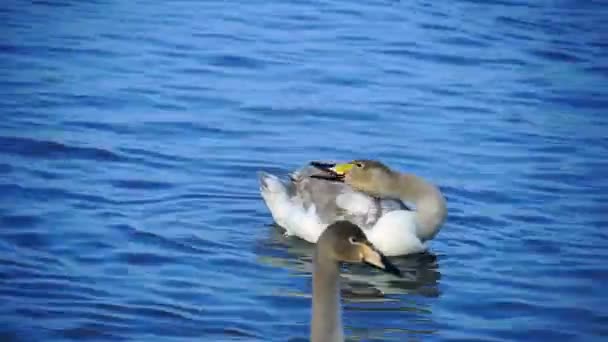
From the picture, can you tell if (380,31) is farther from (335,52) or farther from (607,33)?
(607,33)

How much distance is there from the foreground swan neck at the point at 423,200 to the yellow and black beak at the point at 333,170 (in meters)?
0.43

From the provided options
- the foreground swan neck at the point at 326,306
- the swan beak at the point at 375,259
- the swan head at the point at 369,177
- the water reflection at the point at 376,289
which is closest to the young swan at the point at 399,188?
the swan head at the point at 369,177

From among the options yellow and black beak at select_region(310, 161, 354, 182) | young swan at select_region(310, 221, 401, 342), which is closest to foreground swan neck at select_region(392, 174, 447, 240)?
yellow and black beak at select_region(310, 161, 354, 182)

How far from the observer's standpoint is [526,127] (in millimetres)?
17984

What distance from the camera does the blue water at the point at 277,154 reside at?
458 inches

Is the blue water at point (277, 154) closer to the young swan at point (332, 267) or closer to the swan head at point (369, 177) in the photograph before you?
the swan head at point (369, 177)

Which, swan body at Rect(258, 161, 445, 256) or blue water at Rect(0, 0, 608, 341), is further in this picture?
swan body at Rect(258, 161, 445, 256)

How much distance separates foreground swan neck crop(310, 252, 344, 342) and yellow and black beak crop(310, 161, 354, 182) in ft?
15.7

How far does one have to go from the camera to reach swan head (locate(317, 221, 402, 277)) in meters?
8.77

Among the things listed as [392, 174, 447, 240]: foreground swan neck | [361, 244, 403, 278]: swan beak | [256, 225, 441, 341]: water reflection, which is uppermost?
[392, 174, 447, 240]: foreground swan neck

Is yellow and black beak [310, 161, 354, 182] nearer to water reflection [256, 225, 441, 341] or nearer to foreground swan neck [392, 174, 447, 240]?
foreground swan neck [392, 174, 447, 240]

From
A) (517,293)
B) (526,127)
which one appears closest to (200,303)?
(517,293)

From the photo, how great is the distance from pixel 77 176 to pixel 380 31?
855cm

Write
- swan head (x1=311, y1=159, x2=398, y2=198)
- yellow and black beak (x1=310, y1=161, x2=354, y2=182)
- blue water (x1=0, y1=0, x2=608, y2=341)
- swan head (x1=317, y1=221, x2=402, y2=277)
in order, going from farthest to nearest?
yellow and black beak (x1=310, y1=161, x2=354, y2=182) < swan head (x1=311, y1=159, x2=398, y2=198) < blue water (x1=0, y1=0, x2=608, y2=341) < swan head (x1=317, y1=221, x2=402, y2=277)
